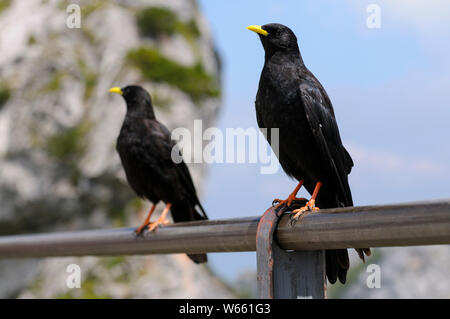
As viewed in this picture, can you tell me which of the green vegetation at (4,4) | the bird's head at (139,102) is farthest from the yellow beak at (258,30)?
the green vegetation at (4,4)

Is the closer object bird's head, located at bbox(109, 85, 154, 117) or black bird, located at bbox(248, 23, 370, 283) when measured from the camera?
black bird, located at bbox(248, 23, 370, 283)

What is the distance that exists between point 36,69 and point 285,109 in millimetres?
12123

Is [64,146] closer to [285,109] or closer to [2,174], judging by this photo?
[2,174]

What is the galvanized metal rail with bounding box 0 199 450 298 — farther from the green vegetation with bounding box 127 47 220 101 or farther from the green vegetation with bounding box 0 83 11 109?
the green vegetation with bounding box 0 83 11 109

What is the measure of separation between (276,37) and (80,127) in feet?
36.0

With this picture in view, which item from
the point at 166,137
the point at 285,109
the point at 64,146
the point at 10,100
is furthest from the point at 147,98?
the point at 10,100

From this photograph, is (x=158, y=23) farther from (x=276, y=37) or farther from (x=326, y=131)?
(x=326, y=131)

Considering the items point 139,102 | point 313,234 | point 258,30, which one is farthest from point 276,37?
point 139,102

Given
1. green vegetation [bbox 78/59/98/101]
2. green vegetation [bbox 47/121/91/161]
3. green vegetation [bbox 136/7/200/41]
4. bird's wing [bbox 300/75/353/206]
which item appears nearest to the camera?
bird's wing [bbox 300/75/353/206]

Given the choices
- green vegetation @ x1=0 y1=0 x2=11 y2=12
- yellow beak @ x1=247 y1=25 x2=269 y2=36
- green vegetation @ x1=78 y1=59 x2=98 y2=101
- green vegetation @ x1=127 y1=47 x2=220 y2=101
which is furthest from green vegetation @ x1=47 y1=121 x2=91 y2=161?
yellow beak @ x1=247 y1=25 x2=269 y2=36

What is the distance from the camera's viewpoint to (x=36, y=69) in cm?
1342

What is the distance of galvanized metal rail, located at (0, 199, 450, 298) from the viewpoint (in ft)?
3.91

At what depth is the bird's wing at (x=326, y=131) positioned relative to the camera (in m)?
2.31

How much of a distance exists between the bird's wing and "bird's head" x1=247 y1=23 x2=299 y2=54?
0.25m
